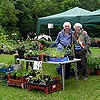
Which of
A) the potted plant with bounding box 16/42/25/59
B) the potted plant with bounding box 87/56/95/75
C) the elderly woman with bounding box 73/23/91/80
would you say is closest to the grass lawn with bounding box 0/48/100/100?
the elderly woman with bounding box 73/23/91/80

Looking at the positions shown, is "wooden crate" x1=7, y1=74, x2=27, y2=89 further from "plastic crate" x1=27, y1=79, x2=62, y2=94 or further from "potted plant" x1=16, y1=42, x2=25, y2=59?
"potted plant" x1=16, y1=42, x2=25, y2=59

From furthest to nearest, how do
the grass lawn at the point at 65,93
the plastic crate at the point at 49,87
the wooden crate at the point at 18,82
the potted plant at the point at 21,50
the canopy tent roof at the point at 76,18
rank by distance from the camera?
the canopy tent roof at the point at 76,18 < the potted plant at the point at 21,50 < the wooden crate at the point at 18,82 < the plastic crate at the point at 49,87 < the grass lawn at the point at 65,93

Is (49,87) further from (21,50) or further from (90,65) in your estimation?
(90,65)

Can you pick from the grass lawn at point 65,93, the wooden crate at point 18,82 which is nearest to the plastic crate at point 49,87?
the grass lawn at point 65,93

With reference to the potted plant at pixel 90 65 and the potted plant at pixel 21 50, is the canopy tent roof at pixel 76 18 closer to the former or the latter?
the potted plant at pixel 90 65

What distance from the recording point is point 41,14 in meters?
29.2

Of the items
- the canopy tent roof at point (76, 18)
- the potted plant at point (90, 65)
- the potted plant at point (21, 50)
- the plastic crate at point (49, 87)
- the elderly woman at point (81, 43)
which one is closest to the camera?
the plastic crate at point (49, 87)

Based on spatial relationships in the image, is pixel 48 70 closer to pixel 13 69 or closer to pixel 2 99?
pixel 13 69

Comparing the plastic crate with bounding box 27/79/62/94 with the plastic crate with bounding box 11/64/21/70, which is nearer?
the plastic crate with bounding box 27/79/62/94

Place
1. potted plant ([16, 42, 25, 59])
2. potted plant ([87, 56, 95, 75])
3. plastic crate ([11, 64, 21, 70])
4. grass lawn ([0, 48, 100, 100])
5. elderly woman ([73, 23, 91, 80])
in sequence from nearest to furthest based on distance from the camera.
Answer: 1. grass lawn ([0, 48, 100, 100])
2. potted plant ([16, 42, 25, 59])
3. elderly woman ([73, 23, 91, 80])
4. plastic crate ([11, 64, 21, 70])
5. potted plant ([87, 56, 95, 75])

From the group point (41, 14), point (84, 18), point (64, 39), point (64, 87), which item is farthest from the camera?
point (41, 14)

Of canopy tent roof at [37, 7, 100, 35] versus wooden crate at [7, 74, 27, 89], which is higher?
canopy tent roof at [37, 7, 100, 35]

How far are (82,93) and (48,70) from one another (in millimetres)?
2757

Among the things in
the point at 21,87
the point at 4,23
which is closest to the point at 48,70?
the point at 21,87
